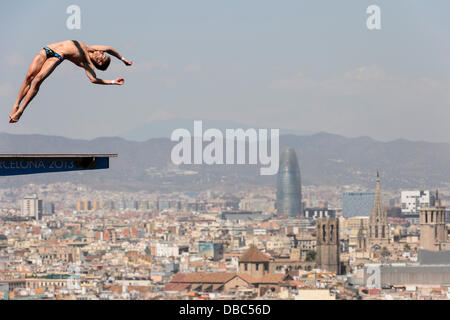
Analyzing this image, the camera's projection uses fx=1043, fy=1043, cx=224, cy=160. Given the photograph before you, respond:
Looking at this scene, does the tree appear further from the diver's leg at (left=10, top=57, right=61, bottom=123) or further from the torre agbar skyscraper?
the diver's leg at (left=10, top=57, right=61, bottom=123)

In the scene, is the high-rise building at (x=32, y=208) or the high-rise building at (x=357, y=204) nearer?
the high-rise building at (x=32, y=208)

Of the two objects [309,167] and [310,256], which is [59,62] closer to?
[310,256]

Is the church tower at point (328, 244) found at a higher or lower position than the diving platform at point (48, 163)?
lower

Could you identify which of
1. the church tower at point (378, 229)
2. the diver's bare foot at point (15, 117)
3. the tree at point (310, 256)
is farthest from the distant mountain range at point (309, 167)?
the diver's bare foot at point (15, 117)

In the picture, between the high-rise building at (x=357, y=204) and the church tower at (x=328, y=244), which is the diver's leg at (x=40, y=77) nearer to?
the church tower at (x=328, y=244)

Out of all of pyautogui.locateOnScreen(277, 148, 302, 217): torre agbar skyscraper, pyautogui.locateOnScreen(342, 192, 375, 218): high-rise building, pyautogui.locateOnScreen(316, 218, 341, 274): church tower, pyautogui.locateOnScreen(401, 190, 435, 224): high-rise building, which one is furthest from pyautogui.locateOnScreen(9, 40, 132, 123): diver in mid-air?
pyautogui.locateOnScreen(277, 148, 302, 217): torre agbar skyscraper
